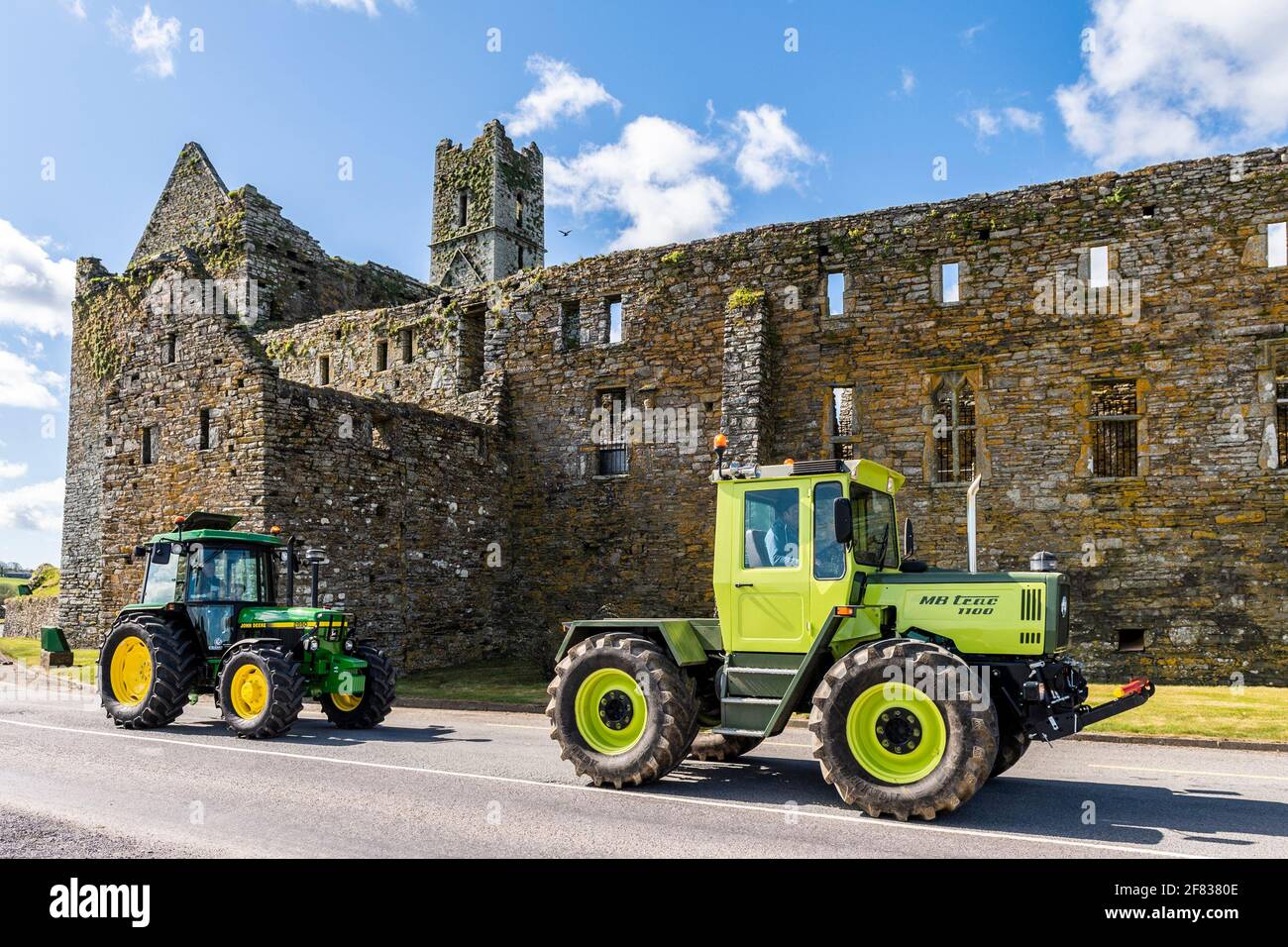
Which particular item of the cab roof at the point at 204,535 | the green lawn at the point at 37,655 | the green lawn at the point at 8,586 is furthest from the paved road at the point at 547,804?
the green lawn at the point at 8,586

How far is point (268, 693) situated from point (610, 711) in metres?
4.62

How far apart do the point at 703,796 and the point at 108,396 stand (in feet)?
57.9

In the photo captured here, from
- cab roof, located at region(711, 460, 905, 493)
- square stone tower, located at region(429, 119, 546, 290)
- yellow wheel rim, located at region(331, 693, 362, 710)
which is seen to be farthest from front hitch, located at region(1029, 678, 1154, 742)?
square stone tower, located at region(429, 119, 546, 290)

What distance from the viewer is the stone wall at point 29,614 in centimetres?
3061

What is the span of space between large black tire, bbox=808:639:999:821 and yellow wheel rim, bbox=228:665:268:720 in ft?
23.0

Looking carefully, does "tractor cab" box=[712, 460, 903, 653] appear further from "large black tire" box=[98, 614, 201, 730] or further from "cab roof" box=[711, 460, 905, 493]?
"large black tire" box=[98, 614, 201, 730]

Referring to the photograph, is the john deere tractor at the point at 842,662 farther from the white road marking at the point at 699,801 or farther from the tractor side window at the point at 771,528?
the white road marking at the point at 699,801

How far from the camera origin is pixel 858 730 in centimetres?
678

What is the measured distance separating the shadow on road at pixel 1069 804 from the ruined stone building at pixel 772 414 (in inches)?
363

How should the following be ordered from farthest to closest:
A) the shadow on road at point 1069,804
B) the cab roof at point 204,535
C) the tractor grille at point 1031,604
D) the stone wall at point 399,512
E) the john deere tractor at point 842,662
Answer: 1. the stone wall at point 399,512
2. the cab roof at point 204,535
3. the tractor grille at point 1031,604
4. the john deere tractor at point 842,662
5. the shadow on road at point 1069,804

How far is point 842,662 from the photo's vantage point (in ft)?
22.3

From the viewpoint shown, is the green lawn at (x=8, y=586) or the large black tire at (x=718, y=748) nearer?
the large black tire at (x=718, y=748)

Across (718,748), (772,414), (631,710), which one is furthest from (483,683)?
(631,710)

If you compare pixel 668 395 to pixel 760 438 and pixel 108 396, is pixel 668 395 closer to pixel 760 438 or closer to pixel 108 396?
pixel 760 438
